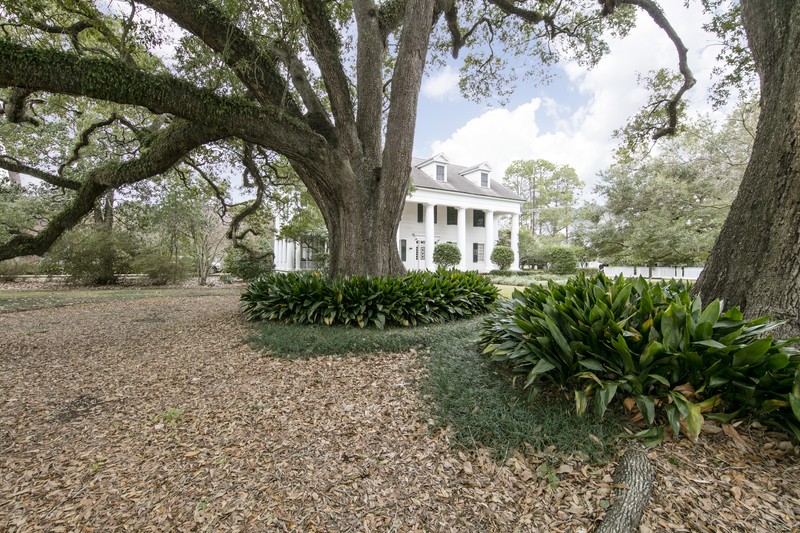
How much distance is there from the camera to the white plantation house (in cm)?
2009

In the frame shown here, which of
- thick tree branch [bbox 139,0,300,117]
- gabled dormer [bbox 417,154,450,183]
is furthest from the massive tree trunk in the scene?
gabled dormer [bbox 417,154,450,183]

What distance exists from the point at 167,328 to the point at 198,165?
587 cm

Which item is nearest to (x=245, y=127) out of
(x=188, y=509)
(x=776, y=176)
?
(x=188, y=509)

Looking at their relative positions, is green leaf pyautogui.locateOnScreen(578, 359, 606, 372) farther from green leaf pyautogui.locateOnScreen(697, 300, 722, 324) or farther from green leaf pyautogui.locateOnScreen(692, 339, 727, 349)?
green leaf pyautogui.locateOnScreen(697, 300, 722, 324)

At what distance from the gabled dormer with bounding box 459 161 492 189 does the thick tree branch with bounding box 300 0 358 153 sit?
1851 centimetres

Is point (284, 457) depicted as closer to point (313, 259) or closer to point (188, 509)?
point (188, 509)

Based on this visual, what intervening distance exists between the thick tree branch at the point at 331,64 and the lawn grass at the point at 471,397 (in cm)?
346

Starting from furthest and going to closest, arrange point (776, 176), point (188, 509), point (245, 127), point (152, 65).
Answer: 1. point (152, 65)
2. point (245, 127)
3. point (776, 176)
4. point (188, 509)

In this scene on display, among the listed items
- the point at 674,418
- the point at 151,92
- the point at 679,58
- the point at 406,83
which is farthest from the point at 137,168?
the point at 679,58

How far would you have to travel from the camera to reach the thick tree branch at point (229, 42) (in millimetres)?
4926

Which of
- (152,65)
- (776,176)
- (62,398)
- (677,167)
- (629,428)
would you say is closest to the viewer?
(629,428)

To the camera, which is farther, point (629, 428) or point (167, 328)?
point (167, 328)

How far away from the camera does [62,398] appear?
11.2ft

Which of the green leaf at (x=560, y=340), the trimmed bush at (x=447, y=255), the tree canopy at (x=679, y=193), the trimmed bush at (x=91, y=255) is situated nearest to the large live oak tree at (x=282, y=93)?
the green leaf at (x=560, y=340)
